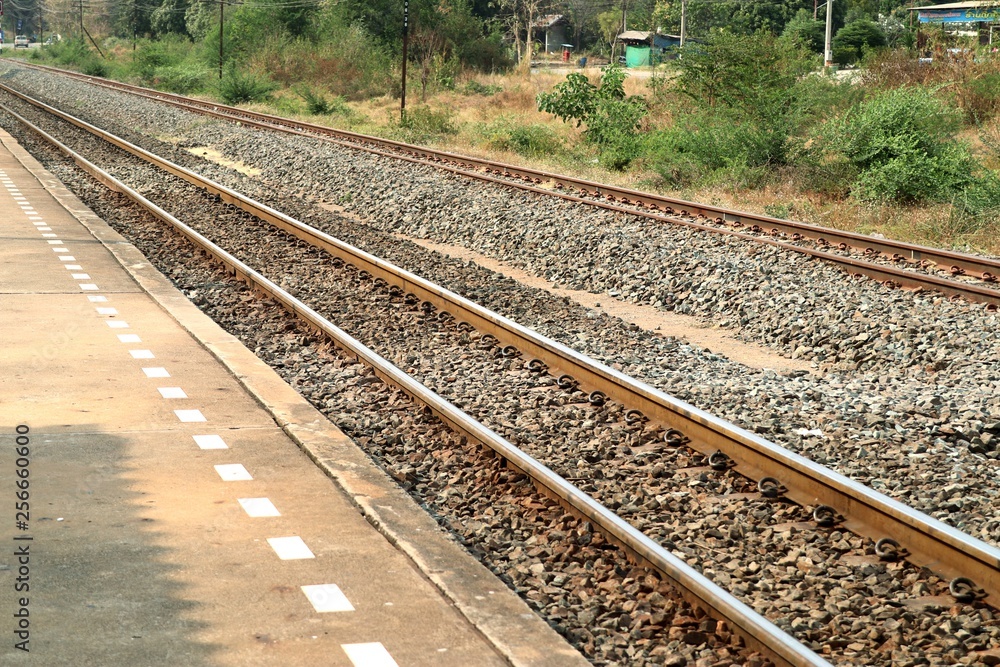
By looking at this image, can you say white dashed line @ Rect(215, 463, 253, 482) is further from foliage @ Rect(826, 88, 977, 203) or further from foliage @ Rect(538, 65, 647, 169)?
foliage @ Rect(538, 65, 647, 169)

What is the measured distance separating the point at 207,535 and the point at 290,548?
0.46 m

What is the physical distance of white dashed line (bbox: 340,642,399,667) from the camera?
446 centimetres

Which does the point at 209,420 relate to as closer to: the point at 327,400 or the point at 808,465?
the point at 327,400

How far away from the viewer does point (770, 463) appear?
6.91 m

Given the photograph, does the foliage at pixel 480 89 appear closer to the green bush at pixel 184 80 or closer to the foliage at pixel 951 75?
the green bush at pixel 184 80

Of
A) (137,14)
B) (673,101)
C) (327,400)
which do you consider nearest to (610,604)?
(327,400)

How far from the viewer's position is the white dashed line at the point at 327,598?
4957 mm

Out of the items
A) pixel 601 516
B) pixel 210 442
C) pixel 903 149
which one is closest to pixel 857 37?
pixel 903 149

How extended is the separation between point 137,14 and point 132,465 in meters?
113

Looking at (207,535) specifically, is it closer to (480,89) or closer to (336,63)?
(480,89)

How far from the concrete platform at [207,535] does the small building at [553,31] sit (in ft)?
341

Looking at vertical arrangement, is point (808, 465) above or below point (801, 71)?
below

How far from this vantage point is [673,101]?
29734 millimetres

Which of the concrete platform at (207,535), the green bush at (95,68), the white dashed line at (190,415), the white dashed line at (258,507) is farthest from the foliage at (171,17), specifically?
the white dashed line at (258,507)
